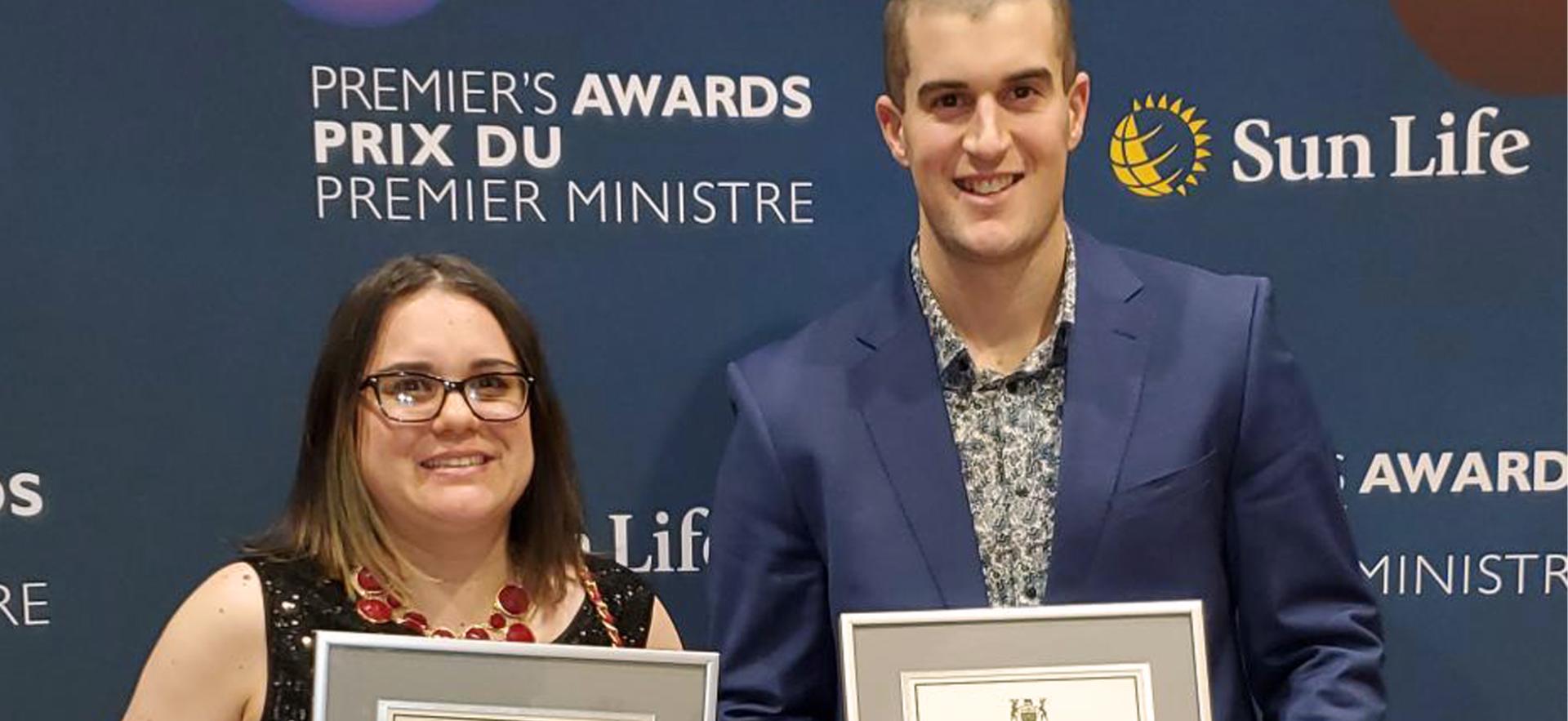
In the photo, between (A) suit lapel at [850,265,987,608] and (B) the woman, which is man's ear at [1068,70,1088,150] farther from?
(B) the woman

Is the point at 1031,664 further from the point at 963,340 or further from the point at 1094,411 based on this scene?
the point at 963,340

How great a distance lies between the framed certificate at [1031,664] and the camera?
169 cm

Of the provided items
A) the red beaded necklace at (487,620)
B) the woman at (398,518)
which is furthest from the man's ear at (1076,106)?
the red beaded necklace at (487,620)

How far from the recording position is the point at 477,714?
5.32 feet

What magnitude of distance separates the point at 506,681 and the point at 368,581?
254 millimetres

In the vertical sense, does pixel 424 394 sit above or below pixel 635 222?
below

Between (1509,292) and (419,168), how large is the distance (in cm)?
181

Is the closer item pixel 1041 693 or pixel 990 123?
pixel 1041 693

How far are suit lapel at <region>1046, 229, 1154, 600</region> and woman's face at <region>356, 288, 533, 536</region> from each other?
0.68 m

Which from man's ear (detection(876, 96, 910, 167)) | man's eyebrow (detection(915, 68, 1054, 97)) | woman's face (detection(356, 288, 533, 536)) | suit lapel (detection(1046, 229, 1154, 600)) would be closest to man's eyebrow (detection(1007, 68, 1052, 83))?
man's eyebrow (detection(915, 68, 1054, 97))

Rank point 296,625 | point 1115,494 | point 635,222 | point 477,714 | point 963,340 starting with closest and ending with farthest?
point 477,714 → point 296,625 → point 1115,494 → point 963,340 → point 635,222

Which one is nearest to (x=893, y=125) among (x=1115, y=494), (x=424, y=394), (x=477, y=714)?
(x=1115, y=494)

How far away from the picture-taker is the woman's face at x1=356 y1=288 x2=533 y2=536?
1.72 meters

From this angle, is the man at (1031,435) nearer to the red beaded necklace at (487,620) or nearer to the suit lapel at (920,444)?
the suit lapel at (920,444)
